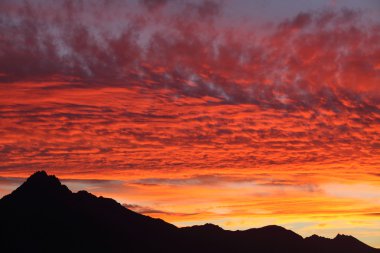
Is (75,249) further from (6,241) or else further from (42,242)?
(6,241)

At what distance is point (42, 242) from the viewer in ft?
638

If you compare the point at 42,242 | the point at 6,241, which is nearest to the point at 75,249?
the point at 42,242

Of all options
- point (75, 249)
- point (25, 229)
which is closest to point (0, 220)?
point (25, 229)

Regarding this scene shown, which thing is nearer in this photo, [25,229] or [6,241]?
[6,241]

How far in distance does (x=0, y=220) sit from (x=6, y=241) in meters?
16.4

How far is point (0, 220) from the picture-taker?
199750 millimetres

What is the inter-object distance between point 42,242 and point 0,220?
19.6 meters

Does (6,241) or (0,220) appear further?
(0,220)

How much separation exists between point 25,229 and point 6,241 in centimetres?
1349

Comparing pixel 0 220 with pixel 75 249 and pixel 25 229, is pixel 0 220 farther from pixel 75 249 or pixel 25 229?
pixel 75 249

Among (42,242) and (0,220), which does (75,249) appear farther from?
(0,220)

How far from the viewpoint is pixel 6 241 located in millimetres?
185875
